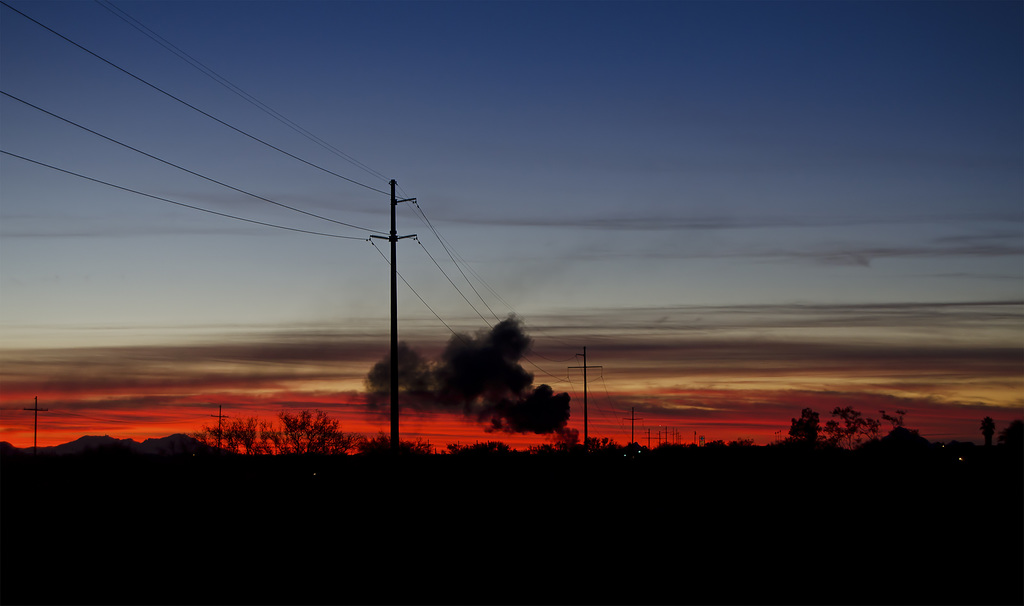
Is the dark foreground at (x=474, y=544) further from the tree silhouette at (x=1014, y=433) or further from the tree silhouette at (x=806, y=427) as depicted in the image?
the tree silhouette at (x=806, y=427)

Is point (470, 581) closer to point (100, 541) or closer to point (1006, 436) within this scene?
point (100, 541)

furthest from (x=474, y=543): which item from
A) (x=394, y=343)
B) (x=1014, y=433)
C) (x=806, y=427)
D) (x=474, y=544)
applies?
(x=806, y=427)

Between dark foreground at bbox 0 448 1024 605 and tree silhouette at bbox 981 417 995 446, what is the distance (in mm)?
143017

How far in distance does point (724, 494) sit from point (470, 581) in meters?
23.7

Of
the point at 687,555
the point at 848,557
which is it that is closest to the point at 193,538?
the point at 687,555

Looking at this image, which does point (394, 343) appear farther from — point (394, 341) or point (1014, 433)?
point (1014, 433)

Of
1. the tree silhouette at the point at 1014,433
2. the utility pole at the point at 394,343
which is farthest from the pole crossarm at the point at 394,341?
the tree silhouette at the point at 1014,433

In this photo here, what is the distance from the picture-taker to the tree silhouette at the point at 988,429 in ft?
526

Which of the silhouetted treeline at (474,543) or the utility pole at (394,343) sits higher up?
the utility pole at (394,343)

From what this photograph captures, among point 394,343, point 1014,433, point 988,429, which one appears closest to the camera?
point 394,343

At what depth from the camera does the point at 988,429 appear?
163m

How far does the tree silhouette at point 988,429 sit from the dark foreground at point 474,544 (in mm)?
143017

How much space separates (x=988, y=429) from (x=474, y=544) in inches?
6676

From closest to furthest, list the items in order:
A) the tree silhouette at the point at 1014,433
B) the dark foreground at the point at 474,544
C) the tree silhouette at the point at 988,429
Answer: the dark foreground at the point at 474,544, the tree silhouette at the point at 1014,433, the tree silhouette at the point at 988,429
